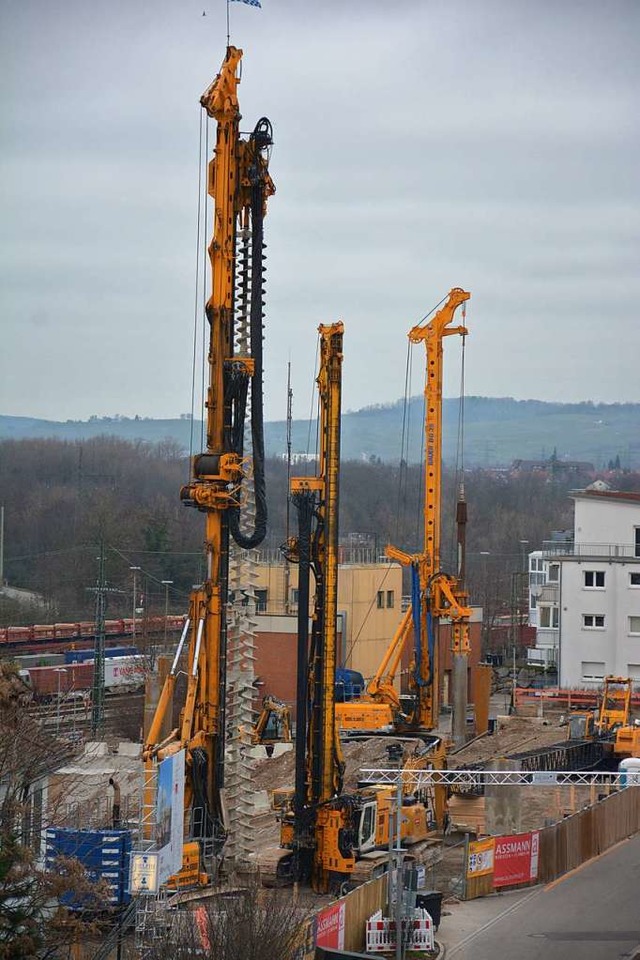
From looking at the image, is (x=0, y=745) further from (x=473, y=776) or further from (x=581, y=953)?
(x=473, y=776)

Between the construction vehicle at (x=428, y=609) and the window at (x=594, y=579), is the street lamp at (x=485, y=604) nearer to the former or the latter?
the window at (x=594, y=579)

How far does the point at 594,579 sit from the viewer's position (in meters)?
68.8

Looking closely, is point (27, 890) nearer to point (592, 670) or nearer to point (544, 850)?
point (544, 850)

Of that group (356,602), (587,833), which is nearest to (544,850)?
(587,833)

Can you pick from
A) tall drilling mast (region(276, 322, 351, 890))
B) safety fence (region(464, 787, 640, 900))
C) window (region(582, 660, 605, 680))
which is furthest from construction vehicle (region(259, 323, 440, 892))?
window (region(582, 660, 605, 680))

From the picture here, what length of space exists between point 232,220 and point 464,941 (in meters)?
14.0

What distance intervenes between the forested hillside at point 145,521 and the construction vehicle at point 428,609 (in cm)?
1701

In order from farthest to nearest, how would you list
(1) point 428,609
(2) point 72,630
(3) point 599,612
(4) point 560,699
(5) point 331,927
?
(2) point 72,630 < (3) point 599,612 < (4) point 560,699 < (1) point 428,609 < (5) point 331,927

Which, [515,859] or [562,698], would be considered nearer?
[515,859]

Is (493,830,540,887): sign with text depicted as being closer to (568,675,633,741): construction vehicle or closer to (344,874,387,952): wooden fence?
(344,874,387,952): wooden fence

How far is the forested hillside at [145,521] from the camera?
320 feet

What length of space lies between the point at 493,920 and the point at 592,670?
40054 mm

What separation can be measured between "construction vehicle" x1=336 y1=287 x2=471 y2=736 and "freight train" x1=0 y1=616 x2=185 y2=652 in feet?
94.2

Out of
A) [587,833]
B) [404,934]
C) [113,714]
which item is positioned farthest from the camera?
[113,714]
